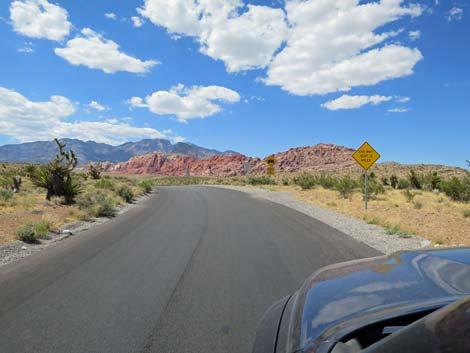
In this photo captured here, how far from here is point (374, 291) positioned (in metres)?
2.18

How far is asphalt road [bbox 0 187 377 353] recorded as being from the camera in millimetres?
3955

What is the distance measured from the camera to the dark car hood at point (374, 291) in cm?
181

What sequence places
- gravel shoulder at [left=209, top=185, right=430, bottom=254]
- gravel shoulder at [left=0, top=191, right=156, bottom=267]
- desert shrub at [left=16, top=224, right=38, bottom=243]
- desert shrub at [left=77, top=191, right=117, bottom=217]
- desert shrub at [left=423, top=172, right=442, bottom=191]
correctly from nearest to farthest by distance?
1. gravel shoulder at [left=0, top=191, right=156, bottom=267]
2. gravel shoulder at [left=209, top=185, right=430, bottom=254]
3. desert shrub at [left=16, top=224, right=38, bottom=243]
4. desert shrub at [left=77, top=191, right=117, bottom=217]
5. desert shrub at [left=423, top=172, right=442, bottom=191]

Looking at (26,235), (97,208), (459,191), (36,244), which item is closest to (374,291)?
(36,244)

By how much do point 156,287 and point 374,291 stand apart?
421 centimetres

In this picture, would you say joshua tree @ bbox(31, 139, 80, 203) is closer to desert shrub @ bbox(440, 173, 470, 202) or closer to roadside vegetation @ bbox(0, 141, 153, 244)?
roadside vegetation @ bbox(0, 141, 153, 244)

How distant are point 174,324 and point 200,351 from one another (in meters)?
0.74

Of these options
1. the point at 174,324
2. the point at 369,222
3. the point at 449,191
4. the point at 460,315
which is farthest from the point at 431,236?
the point at 449,191

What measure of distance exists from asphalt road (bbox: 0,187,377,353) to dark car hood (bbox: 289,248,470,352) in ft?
5.62

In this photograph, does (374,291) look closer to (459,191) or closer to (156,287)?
(156,287)

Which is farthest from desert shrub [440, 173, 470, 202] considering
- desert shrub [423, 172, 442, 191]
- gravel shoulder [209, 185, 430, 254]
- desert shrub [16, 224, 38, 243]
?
desert shrub [16, 224, 38, 243]

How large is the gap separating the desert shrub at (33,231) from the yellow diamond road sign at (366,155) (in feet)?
45.7

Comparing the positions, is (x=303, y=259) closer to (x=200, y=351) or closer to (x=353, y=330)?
(x=200, y=351)

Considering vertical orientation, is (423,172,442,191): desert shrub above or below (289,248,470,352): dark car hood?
above
